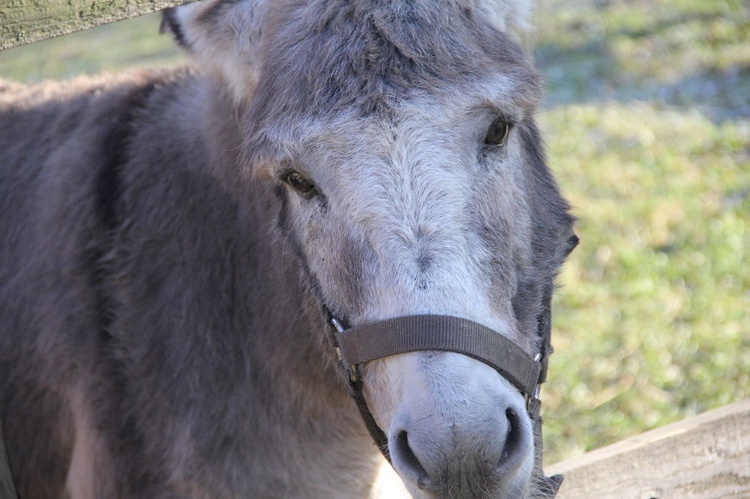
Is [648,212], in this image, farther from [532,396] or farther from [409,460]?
[409,460]

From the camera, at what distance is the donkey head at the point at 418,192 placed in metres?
1.81

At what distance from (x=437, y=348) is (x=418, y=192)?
0.38 m

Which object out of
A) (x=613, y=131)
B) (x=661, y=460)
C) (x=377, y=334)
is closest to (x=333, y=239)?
(x=377, y=334)

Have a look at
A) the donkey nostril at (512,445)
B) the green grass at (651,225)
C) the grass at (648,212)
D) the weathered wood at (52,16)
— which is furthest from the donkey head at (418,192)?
the green grass at (651,225)

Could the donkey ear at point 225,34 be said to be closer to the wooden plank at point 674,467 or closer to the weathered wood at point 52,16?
the weathered wood at point 52,16

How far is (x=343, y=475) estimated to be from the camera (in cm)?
264

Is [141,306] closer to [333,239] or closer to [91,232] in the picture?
[91,232]

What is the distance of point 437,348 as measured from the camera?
1797 millimetres

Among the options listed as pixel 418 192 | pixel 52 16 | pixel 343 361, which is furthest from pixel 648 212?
pixel 52 16

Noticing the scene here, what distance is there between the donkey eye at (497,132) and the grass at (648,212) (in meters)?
0.84

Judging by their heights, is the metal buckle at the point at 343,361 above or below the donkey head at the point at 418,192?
below

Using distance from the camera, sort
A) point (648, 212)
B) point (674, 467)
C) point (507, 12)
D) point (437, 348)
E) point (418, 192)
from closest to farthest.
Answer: point (437, 348)
point (418, 192)
point (507, 12)
point (674, 467)
point (648, 212)

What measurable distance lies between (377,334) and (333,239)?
1.01 feet

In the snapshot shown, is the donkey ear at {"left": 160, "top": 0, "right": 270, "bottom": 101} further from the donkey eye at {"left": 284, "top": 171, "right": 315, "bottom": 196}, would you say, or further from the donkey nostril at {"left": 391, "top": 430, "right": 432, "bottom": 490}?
the donkey nostril at {"left": 391, "top": 430, "right": 432, "bottom": 490}
